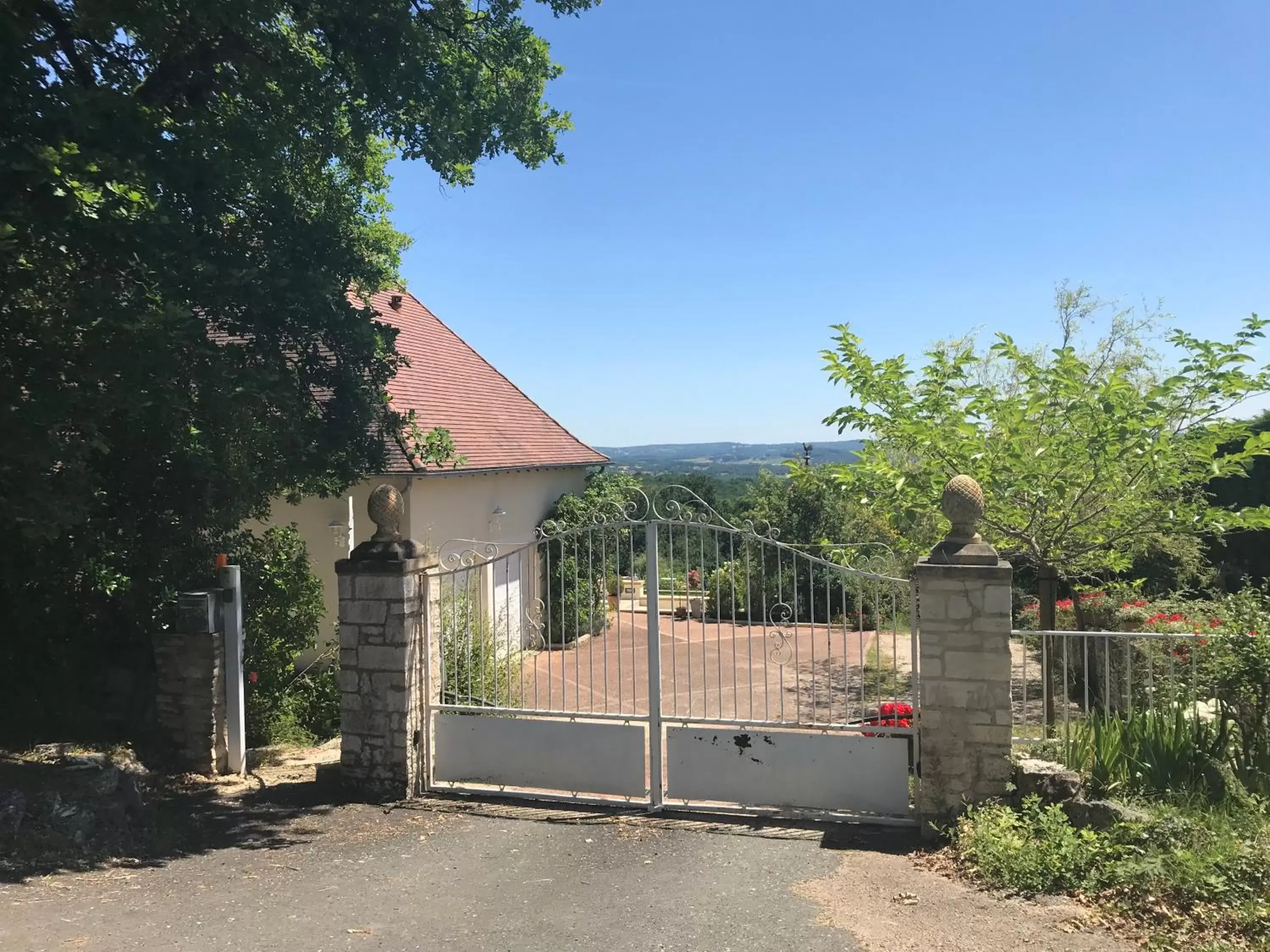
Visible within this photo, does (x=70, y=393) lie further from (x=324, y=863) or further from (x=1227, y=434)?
(x=1227, y=434)

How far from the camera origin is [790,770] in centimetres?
612

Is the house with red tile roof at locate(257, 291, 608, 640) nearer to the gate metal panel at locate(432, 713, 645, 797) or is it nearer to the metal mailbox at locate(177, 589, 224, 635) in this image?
the metal mailbox at locate(177, 589, 224, 635)

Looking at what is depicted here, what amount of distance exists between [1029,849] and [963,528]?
1977mm

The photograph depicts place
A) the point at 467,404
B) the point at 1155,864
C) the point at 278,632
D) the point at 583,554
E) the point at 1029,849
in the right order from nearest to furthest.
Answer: the point at 1155,864, the point at 1029,849, the point at 278,632, the point at 583,554, the point at 467,404

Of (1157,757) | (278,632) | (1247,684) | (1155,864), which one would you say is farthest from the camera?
(278,632)

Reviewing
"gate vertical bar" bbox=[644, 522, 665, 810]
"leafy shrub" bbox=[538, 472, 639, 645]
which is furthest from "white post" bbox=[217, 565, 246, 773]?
"gate vertical bar" bbox=[644, 522, 665, 810]

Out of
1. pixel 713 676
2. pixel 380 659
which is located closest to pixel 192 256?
pixel 380 659

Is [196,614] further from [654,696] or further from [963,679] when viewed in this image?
[963,679]

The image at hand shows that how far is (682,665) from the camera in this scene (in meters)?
12.3

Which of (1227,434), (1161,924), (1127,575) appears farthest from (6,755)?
(1127,575)

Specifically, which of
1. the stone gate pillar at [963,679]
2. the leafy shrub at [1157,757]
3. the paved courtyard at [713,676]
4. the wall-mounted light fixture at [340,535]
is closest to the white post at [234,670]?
the paved courtyard at [713,676]

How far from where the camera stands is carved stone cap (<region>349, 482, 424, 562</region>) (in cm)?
665

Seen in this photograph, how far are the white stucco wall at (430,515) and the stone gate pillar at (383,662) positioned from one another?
330 cm

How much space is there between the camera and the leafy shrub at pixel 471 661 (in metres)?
7.02
